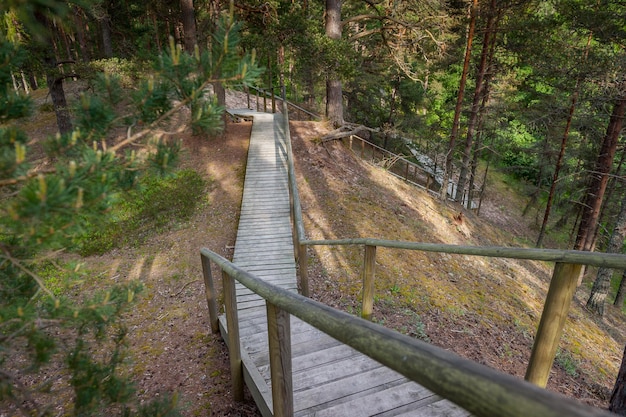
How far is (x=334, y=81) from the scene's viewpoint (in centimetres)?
1334

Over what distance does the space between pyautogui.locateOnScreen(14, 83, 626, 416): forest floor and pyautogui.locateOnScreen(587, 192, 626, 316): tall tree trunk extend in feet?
2.27

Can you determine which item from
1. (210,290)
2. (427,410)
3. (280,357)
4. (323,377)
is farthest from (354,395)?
(210,290)

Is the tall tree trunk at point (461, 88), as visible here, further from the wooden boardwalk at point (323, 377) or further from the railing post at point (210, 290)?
the railing post at point (210, 290)

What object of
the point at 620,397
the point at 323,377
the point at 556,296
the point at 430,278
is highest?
the point at 556,296

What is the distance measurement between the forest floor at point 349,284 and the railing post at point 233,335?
0.78ft

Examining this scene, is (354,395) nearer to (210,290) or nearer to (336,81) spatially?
(210,290)

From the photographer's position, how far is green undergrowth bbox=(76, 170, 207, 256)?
8.52m

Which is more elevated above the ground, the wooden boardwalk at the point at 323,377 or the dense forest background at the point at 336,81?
the dense forest background at the point at 336,81

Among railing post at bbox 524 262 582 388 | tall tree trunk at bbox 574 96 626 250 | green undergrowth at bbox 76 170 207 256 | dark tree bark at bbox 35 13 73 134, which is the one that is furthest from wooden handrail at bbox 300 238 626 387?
tall tree trunk at bbox 574 96 626 250

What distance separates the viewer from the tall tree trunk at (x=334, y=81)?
12.6 m

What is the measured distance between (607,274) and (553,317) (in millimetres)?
11375

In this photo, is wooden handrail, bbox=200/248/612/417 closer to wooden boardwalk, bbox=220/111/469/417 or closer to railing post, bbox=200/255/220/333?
wooden boardwalk, bbox=220/111/469/417

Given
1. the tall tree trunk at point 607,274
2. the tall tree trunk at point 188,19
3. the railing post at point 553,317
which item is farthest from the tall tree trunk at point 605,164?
the tall tree trunk at point 188,19

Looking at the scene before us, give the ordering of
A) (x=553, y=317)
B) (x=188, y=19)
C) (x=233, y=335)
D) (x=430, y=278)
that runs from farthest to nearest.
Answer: (x=188, y=19), (x=430, y=278), (x=233, y=335), (x=553, y=317)
